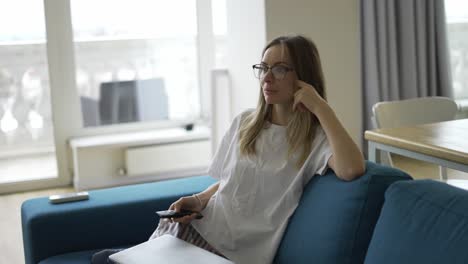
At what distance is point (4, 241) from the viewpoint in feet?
12.8

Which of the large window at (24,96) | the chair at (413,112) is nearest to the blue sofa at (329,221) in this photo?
the chair at (413,112)

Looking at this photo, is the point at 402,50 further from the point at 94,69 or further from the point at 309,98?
the point at 309,98

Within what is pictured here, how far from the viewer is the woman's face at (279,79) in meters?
2.16

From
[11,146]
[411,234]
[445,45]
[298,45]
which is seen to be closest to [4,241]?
[11,146]

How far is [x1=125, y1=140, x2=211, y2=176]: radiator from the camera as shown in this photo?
16.8ft

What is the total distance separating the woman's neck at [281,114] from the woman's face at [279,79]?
0.18 feet

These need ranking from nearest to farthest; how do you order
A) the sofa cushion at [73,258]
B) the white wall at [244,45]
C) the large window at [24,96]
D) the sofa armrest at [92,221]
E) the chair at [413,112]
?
the sofa cushion at [73,258] → the sofa armrest at [92,221] → the chair at [413,112] → the white wall at [244,45] → the large window at [24,96]

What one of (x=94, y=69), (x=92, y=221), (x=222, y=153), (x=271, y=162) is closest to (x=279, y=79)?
(x=271, y=162)

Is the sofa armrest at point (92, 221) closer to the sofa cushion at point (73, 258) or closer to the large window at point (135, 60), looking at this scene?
the sofa cushion at point (73, 258)

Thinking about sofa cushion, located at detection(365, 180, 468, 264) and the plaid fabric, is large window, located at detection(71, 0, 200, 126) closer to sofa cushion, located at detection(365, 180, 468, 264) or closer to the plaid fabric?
the plaid fabric

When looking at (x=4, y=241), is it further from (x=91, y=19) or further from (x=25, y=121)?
(x=91, y=19)

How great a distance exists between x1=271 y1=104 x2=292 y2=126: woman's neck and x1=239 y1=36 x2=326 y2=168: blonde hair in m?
0.03

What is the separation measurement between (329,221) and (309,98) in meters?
0.39

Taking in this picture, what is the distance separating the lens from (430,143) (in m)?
2.55
